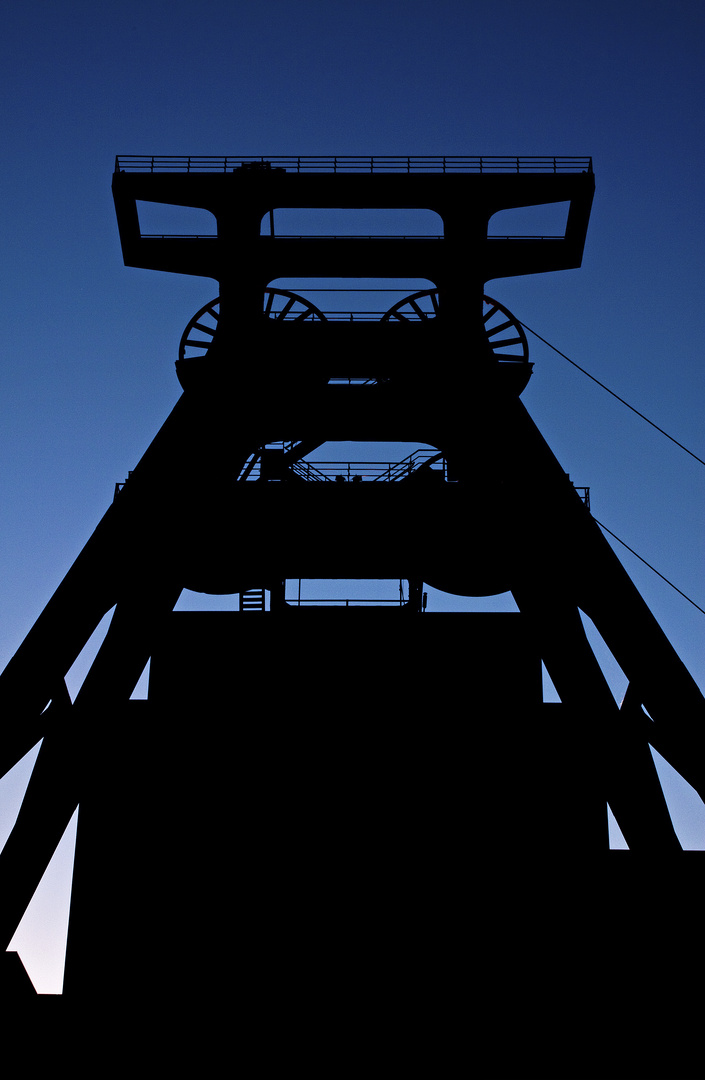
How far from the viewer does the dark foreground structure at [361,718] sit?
15711mm

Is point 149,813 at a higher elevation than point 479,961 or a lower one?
higher

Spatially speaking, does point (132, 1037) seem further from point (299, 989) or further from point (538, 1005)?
point (538, 1005)

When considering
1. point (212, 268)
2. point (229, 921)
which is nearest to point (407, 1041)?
point (229, 921)

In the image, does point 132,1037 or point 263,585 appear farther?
point 263,585

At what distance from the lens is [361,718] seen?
1759 cm

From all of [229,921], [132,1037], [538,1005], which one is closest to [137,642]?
[229,921]

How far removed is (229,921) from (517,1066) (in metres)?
4.90

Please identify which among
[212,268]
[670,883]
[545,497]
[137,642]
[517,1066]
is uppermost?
[212,268]

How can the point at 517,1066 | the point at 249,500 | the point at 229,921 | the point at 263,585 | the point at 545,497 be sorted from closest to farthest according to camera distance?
1. the point at 517,1066
2. the point at 229,921
3. the point at 545,497
4. the point at 249,500
5. the point at 263,585

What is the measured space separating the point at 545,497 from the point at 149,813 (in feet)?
28.3

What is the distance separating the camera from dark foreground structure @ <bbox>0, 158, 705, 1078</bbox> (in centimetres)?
1571

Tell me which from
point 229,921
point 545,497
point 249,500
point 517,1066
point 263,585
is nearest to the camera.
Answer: point 517,1066

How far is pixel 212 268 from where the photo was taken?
18.9 m

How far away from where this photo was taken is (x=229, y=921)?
53.4ft
